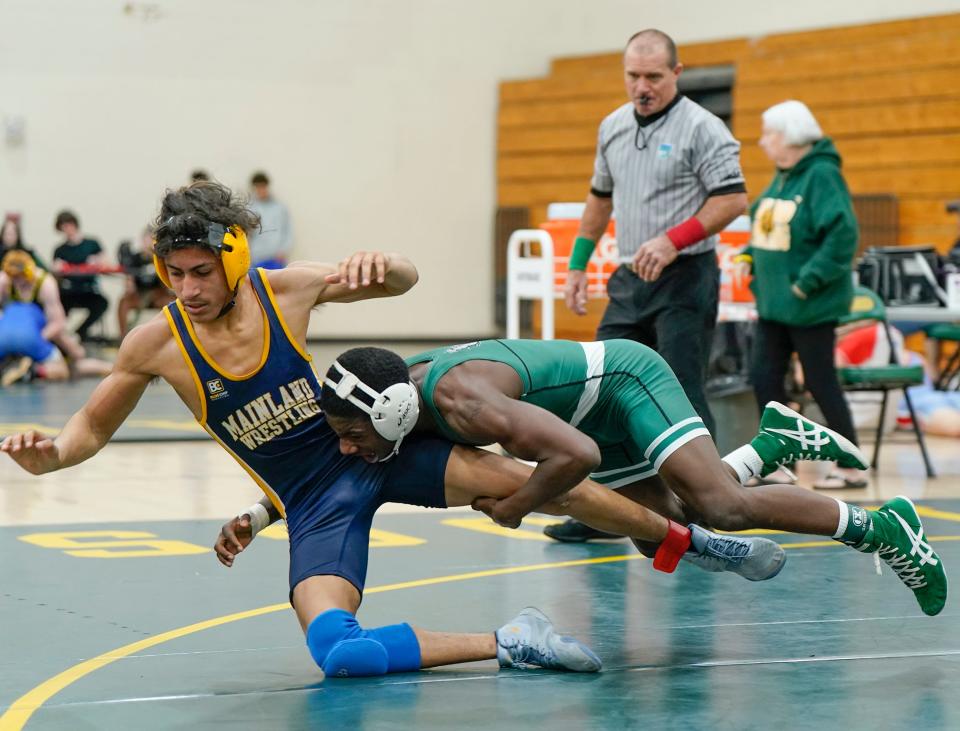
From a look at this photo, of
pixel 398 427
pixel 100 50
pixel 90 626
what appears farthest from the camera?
pixel 100 50

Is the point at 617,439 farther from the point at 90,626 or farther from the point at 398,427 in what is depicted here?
the point at 90,626

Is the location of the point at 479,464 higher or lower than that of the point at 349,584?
higher

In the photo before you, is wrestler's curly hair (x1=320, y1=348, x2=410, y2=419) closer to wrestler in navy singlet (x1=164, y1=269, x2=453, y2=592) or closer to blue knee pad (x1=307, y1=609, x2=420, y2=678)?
wrestler in navy singlet (x1=164, y1=269, x2=453, y2=592)

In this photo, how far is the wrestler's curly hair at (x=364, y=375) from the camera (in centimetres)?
342

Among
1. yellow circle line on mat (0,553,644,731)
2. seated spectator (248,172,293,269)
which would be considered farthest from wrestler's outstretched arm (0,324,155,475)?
seated spectator (248,172,293,269)

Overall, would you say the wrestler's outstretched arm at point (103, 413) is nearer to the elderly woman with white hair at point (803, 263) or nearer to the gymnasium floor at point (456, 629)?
the gymnasium floor at point (456, 629)

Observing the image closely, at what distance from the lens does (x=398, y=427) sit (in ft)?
11.4

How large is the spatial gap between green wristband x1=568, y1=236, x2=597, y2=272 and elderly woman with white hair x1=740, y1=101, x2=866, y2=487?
108 cm

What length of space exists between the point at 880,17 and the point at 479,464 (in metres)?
11.0

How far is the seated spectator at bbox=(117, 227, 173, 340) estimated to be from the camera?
50.9 ft

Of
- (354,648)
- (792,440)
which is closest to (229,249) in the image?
(354,648)

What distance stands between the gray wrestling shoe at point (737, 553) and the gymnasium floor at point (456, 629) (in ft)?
0.57

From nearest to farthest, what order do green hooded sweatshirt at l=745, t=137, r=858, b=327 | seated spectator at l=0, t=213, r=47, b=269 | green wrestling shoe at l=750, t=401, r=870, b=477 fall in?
green wrestling shoe at l=750, t=401, r=870, b=477 < green hooded sweatshirt at l=745, t=137, r=858, b=327 < seated spectator at l=0, t=213, r=47, b=269

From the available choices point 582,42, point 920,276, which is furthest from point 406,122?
point 920,276
